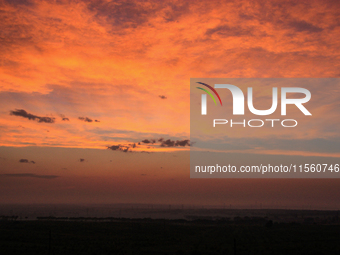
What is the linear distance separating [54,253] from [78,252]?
3.39 m

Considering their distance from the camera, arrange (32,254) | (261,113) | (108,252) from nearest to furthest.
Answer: (32,254)
(108,252)
(261,113)

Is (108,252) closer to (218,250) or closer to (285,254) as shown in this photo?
(218,250)

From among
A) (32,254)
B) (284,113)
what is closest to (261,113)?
(284,113)

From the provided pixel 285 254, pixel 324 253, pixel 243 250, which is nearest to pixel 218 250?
pixel 243 250

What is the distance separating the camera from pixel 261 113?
4416 centimetres

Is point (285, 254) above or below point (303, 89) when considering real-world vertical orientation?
below

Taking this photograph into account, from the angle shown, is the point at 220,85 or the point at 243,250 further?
the point at 220,85

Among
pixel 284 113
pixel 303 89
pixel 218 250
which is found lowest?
pixel 218 250

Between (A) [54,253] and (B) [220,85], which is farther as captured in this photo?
(B) [220,85]

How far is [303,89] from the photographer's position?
42.5 metres

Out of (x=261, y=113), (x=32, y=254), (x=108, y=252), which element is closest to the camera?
(x=32, y=254)

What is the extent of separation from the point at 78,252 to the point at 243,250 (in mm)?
23509

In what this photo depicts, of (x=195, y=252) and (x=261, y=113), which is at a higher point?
(x=261, y=113)

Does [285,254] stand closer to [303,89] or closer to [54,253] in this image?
[303,89]
